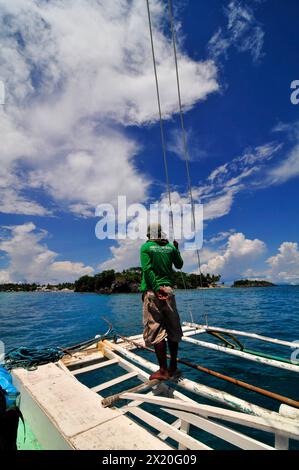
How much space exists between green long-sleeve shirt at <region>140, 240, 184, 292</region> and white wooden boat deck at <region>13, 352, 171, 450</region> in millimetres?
2199

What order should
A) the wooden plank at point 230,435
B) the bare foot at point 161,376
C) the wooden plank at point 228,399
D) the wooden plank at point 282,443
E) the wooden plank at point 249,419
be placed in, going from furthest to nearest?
the bare foot at point 161,376, the wooden plank at point 228,399, the wooden plank at point 282,443, the wooden plank at point 230,435, the wooden plank at point 249,419

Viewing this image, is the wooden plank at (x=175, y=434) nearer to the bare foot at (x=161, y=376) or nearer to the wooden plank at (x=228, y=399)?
the bare foot at (x=161, y=376)

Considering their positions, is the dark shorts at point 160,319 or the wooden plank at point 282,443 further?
the dark shorts at point 160,319

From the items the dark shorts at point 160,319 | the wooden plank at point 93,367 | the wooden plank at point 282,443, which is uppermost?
the dark shorts at point 160,319

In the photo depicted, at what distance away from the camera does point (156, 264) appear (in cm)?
498

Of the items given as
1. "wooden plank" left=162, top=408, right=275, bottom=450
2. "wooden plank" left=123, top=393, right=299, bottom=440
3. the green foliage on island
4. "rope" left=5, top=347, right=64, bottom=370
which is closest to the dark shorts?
"wooden plank" left=123, top=393, right=299, bottom=440

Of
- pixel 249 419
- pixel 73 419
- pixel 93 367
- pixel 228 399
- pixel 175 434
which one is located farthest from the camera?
pixel 93 367

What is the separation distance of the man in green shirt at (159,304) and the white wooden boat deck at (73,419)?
129cm

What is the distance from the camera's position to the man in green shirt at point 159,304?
4.72 meters

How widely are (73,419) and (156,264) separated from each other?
294 centimetres

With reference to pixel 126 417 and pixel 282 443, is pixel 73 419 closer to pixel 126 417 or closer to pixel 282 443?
pixel 126 417

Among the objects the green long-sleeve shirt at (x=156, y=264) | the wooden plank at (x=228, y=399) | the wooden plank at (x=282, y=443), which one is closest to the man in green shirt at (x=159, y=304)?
the green long-sleeve shirt at (x=156, y=264)

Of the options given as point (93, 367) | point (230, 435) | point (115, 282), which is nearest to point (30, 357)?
point (93, 367)
